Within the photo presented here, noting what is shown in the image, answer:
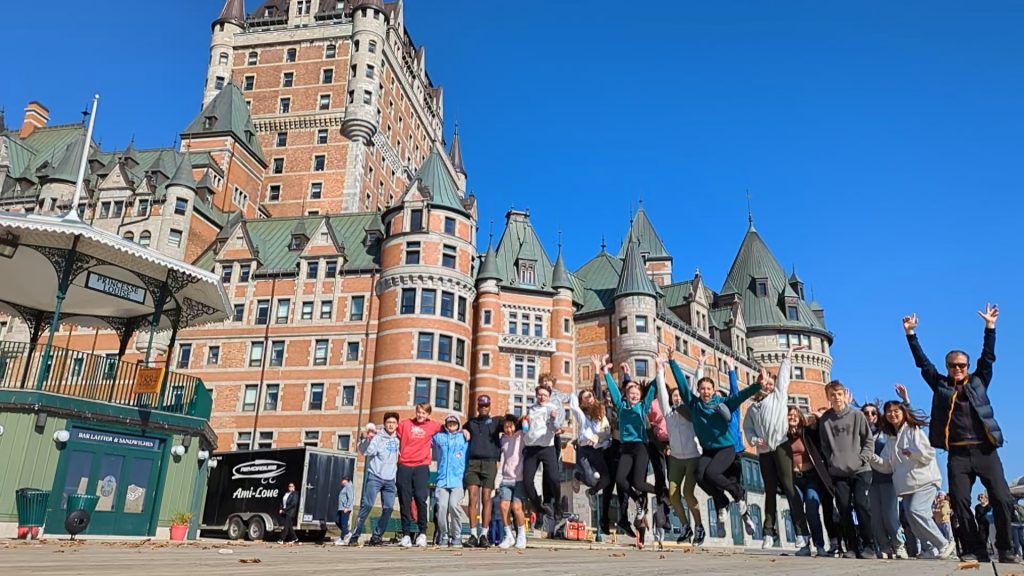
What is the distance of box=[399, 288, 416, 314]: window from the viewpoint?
42.4m

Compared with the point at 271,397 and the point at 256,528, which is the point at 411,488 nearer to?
the point at 256,528

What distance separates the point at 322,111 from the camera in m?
66.2

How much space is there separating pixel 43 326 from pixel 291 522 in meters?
9.67

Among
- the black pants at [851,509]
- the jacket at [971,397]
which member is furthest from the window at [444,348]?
the jacket at [971,397]

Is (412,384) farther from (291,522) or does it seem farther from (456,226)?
(291,522)

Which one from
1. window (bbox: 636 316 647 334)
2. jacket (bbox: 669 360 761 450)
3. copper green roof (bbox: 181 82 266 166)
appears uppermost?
copper green roof (bbox: 181 82 266 166)

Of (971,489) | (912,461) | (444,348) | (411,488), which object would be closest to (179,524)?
(411,488)

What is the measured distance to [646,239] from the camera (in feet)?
241

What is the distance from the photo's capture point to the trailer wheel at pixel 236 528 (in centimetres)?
2423

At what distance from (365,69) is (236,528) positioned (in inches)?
1999

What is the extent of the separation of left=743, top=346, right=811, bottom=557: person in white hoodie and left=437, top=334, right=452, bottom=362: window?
106 ft

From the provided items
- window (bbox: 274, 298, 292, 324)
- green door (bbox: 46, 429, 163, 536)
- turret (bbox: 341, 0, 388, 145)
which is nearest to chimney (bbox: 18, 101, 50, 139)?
turret (bbox: 341, 0, 388, 145)

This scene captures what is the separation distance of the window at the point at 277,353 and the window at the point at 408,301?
308 inches

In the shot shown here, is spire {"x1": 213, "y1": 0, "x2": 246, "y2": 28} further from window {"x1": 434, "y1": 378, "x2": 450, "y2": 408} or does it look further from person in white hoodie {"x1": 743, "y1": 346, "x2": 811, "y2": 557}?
person in white hoodie {"x1": 743, "y1": 346, "x2": 811, "y2": 557}
